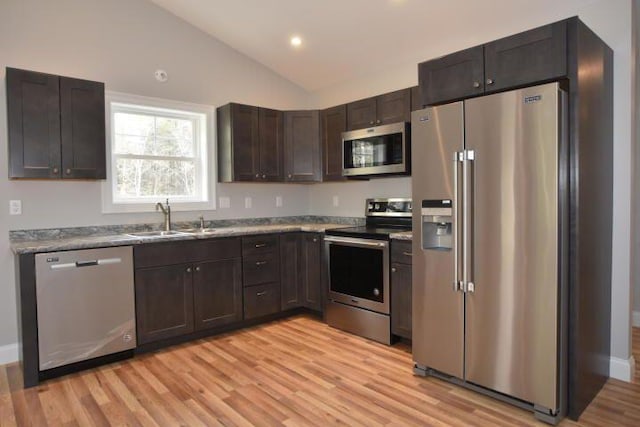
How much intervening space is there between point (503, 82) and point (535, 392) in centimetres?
182

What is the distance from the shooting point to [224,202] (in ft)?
14.6

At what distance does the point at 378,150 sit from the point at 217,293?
200 centimetres

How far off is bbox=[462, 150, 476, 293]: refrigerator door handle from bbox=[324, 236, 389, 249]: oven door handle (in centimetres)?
94

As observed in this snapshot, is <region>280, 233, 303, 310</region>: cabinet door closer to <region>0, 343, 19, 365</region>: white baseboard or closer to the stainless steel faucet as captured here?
the stainless steel faucet

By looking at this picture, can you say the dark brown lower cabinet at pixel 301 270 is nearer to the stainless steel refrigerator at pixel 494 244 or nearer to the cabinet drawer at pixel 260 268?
the cabinet drawer at pixel 260 268

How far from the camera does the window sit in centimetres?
375


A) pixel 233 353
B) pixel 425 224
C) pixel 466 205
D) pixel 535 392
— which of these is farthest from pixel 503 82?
pixel 233 353

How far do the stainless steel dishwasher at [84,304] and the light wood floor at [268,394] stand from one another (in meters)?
0.19

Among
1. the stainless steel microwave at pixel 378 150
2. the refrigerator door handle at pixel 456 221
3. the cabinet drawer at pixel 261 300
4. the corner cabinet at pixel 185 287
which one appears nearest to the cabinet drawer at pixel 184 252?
the corner cabinet at pixel 185 287

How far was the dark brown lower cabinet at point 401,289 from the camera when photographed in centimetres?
328

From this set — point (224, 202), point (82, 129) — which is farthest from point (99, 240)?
point (224, 202)

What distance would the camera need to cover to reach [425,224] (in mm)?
2777

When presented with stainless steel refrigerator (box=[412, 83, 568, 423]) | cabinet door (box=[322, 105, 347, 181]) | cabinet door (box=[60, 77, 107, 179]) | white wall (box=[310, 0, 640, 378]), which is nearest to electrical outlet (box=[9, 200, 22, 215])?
cabinet door (box=[60, 77, 107, 179])

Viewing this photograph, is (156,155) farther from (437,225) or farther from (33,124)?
(437,225)
